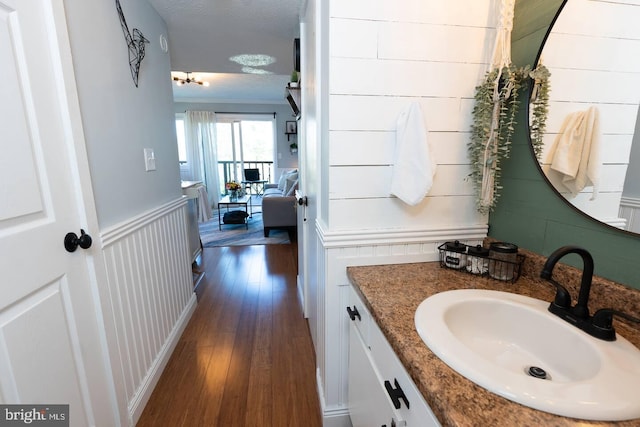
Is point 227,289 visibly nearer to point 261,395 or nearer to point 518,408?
point 261,395

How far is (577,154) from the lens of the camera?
842mm

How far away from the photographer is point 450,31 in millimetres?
1036

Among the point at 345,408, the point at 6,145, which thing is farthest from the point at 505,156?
the point at 6,145

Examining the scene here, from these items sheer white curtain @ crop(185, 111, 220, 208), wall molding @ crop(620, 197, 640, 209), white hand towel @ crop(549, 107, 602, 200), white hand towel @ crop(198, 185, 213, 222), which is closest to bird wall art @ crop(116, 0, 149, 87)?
white hand towel @ crop(549, 107, 602, 200)

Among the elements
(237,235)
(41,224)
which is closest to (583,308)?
(41,224)

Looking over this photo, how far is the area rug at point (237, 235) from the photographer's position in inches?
168

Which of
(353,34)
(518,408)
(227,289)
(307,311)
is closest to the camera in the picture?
(518,408)

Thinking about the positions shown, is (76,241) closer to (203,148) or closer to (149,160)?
(149,160)

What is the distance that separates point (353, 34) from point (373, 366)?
1096mm

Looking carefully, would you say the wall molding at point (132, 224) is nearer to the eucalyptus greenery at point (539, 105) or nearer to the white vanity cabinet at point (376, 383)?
the white vanity cabinet at point (376, 383)

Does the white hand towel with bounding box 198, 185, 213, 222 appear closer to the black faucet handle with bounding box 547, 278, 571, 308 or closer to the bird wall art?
the bird wall art

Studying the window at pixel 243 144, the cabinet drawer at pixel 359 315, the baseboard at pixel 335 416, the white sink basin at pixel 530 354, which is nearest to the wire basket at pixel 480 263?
the white sink basin at pixel 530 354

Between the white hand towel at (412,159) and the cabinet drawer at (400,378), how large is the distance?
0.48 meters

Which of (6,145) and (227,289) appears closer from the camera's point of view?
(6,145)
